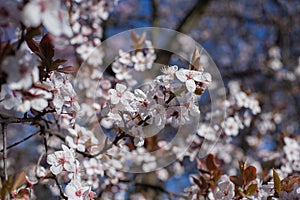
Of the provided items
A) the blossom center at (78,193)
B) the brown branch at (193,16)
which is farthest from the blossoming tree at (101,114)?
the brown branch at (193,16)

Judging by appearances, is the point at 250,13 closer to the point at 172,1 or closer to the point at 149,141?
the point at 172,1

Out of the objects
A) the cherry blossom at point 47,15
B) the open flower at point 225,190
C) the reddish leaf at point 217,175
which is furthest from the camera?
the reddish leaf at point 217,175

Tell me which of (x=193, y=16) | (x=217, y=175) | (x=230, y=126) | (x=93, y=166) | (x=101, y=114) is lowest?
(x=193, y=16)

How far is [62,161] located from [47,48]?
18.0 inches

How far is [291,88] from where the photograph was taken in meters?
5.62

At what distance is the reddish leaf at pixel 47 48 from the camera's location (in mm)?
1267

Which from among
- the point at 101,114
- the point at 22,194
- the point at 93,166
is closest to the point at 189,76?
the point at 101,114

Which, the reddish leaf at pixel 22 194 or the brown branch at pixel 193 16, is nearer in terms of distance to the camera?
the reddish leaf at pixel 22 194

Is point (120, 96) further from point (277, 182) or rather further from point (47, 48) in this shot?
point (277, 182)

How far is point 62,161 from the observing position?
1.53m

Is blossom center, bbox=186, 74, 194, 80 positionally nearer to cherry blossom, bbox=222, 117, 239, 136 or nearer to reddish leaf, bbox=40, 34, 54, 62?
reddish leaf, bbox=40, 34, 54, 62

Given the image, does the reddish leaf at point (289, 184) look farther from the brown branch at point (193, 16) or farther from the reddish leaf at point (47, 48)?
the brown branch at point (193, 16)

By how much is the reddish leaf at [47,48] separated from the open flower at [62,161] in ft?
1.32

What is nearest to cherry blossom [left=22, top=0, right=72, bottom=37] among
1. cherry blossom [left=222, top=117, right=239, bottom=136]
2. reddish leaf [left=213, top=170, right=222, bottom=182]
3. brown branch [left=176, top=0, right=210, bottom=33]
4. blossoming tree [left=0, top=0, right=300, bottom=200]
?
blossoming tree [left=0, top=0, right=300, bottom=200]
